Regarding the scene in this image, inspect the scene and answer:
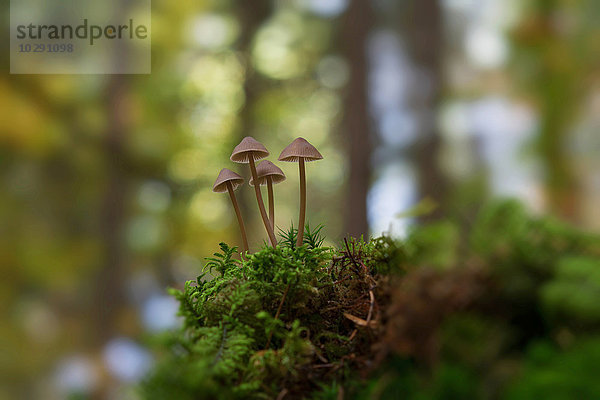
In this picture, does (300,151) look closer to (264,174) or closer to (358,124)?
(264,174)

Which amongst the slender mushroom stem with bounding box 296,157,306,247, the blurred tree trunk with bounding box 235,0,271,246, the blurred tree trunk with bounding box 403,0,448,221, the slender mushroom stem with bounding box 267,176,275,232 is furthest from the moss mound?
the blurred tree trunk with bounding box 235,0,271,246

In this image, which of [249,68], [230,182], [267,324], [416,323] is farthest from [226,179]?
[249,68]

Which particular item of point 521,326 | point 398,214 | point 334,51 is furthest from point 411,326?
point 334,51

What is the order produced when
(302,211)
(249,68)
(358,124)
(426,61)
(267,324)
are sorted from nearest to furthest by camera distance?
(267,324), (302,211), (358,124), (426,61), (249,68)

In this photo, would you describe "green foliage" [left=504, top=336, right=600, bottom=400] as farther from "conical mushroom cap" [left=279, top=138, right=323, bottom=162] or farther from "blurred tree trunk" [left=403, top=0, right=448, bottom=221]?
"blurred tree trunk" [left=403, top=0, right=448, bottom=221]

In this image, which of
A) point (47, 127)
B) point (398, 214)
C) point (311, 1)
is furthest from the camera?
point (311, 1)

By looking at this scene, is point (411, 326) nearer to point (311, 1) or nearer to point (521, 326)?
point (521, 326)
